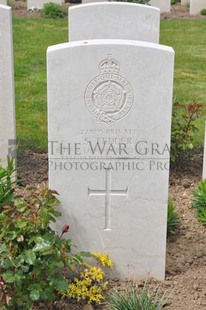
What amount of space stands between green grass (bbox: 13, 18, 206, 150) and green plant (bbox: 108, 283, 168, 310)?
2988 millimetres

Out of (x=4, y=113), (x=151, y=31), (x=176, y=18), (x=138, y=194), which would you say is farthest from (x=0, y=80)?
(x=176, y=18)

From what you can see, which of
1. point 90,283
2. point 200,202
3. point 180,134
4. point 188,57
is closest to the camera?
point 90,283

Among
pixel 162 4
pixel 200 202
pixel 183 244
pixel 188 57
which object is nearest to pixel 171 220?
pixel 183 244

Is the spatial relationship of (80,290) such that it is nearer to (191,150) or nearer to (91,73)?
(91,73)

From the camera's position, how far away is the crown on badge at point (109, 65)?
13.3ft

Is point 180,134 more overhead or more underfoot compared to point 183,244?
more overhead

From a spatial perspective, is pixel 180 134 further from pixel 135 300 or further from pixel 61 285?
pixel 61 285

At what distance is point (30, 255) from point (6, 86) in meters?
2.38

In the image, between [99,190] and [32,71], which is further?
[32,71]

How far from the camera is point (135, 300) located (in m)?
3.90

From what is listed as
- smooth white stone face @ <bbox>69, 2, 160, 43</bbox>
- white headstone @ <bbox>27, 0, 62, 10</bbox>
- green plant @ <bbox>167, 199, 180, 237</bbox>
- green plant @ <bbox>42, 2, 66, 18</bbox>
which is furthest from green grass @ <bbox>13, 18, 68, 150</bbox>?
green plant @ <bbox>167, 199, 180, 237</bbox>

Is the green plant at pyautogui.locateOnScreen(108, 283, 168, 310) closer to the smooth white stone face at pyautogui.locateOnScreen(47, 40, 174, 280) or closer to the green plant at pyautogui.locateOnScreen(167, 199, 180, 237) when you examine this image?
the smooth white stone face at pyautogui.locateOnScreen(47, 40, 174, 280)

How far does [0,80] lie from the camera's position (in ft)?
18.9

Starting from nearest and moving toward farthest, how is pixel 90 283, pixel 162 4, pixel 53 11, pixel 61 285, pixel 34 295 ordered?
pixel 34 295 < pixel 61 285 < pixel 90 283 < pixel 53 11 < pixel 162 4
